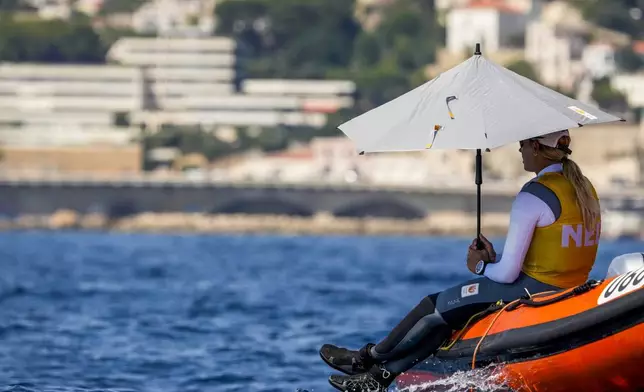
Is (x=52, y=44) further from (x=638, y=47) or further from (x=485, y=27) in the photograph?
(x=638, y=47)

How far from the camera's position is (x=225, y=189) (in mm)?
111062

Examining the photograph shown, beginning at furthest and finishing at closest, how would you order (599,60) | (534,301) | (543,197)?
(599,60)
(543,197)
(534,301)

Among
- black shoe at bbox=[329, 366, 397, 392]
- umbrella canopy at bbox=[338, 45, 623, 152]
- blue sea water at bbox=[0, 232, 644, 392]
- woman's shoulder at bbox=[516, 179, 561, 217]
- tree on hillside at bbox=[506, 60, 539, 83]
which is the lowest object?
blue sea water at bbox=[0, 232, 644, 392]

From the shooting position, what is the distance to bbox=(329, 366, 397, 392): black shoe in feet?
40.9

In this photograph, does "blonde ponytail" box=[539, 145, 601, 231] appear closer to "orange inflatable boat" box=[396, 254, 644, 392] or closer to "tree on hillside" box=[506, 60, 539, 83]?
"orange inflatable boat" box=[396, 254, 644, 392]

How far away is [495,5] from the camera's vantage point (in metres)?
172

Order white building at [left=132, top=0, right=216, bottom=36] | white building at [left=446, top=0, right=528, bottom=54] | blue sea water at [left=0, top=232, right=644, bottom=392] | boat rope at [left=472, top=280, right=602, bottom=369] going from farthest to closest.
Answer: white building at [left=132, top=0, right=216, bottom=36] → white building at [left=446, top=0, right=528, bottom=54] → blue sea water at [left=0, top=232, right=644, bottom=392] → boat rope at [left=472, top=280, right=602, bottom=369]

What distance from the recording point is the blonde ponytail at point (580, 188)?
11.5 meters

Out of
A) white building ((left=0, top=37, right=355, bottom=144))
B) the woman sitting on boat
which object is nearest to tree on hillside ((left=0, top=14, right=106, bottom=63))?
white building ((left=0, top=37, right=355, bottom=144))

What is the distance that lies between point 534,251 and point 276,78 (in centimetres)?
15399

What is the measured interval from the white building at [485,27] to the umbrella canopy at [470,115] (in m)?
154

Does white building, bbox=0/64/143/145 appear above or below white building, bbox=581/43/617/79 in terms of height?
below

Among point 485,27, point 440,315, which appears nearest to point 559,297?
point 440,315

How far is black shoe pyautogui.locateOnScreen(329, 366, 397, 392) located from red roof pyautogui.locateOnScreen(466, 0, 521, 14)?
521 ft
